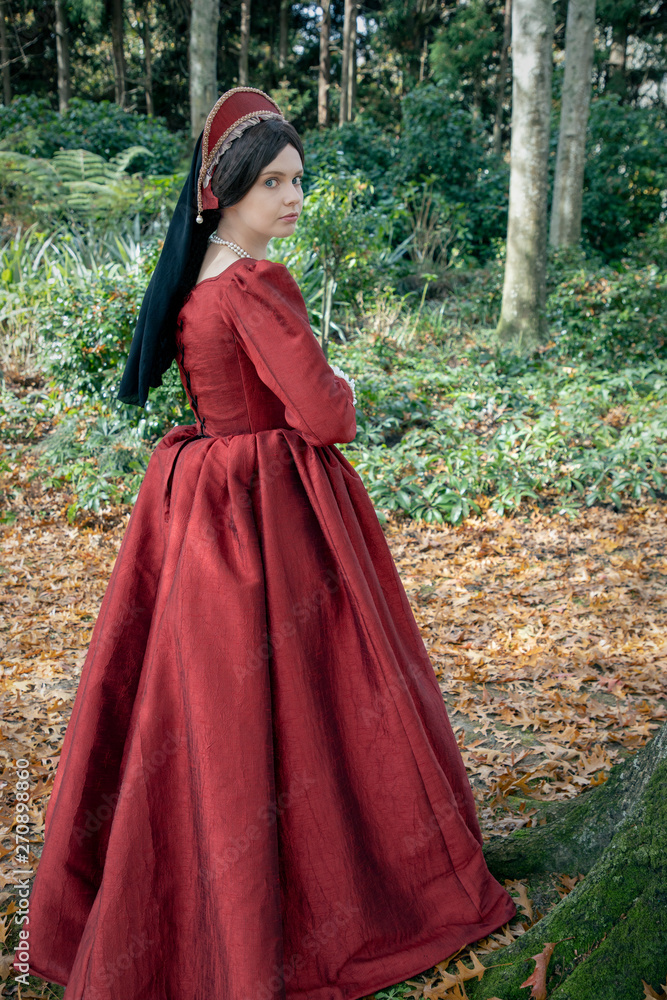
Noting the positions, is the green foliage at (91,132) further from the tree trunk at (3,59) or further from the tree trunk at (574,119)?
the tree trunk at (574,119)

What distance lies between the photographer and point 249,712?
1.47m

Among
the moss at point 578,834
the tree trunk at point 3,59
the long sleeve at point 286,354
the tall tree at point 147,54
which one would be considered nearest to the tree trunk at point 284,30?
the tall tree at point 147,54

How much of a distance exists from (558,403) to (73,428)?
361cm

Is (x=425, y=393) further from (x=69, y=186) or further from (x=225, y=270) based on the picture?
(x=225, y=270)

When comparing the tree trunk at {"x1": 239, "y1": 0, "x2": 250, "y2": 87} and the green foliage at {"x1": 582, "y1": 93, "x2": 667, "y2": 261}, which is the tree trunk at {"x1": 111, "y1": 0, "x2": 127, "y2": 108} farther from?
the green foliage at {"x1": 582, "y1": 93, "x2": 667, "y2": 261}

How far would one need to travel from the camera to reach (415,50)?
1800cm

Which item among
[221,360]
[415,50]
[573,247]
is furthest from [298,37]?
[221,360]

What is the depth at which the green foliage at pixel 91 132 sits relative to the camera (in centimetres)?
1013

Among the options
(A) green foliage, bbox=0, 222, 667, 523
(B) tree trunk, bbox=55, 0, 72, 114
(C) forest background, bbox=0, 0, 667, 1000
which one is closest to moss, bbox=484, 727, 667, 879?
(C) forest background, bbox=0, 0, 667, 1000

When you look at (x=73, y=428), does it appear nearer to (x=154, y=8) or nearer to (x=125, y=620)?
(x=125, y=620)

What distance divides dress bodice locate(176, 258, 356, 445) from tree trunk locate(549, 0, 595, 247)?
8.46m

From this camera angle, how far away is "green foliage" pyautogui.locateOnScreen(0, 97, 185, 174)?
1013cm

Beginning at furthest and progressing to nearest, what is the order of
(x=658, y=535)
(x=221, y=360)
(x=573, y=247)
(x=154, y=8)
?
(x=154, y=8) → (x=573, y=247) → (x=658, y=535) → (x=221, y=360)

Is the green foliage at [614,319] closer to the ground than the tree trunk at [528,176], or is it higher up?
closer to the ground
